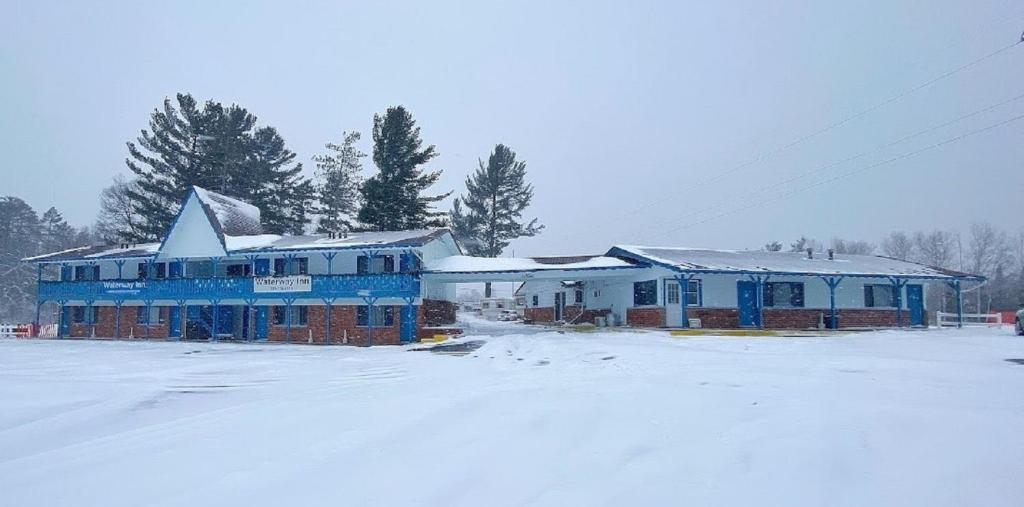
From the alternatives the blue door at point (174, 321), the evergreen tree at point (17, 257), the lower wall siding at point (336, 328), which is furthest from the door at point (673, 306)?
the evergreen tree at point (17, 257)

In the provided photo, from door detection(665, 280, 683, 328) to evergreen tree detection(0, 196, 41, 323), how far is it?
65.0 m

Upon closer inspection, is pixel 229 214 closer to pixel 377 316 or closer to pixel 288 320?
pixel 288 320

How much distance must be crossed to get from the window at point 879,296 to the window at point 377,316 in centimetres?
2338

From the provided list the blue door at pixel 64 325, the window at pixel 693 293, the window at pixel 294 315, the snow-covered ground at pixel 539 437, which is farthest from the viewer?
the blue door at pixel 64 325

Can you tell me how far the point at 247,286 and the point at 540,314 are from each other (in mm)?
19915

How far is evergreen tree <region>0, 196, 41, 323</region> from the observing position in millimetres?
69062

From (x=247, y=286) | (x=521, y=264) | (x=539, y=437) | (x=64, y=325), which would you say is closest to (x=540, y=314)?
(x=521, y=264)

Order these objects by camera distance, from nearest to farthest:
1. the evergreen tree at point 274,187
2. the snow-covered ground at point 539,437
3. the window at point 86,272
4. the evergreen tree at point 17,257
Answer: the snow-covered ground at point 539,437 → the window at point 86,272 → the evergreen tree at point 274,187 → the evergreen tree at point 17,257

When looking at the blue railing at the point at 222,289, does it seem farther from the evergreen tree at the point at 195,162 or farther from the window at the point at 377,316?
the evergreen tree at the point at 195,162

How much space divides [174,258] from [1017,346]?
36525 mm

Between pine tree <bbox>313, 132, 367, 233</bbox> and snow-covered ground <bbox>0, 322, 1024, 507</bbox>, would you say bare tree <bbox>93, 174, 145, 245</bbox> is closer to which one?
pine tree <bbox>313, 132, 367, 233</bbox>

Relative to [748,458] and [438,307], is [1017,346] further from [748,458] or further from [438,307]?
[438,307]

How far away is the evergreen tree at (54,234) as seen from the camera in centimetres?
7876

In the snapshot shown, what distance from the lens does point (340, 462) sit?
7230 millimetres
